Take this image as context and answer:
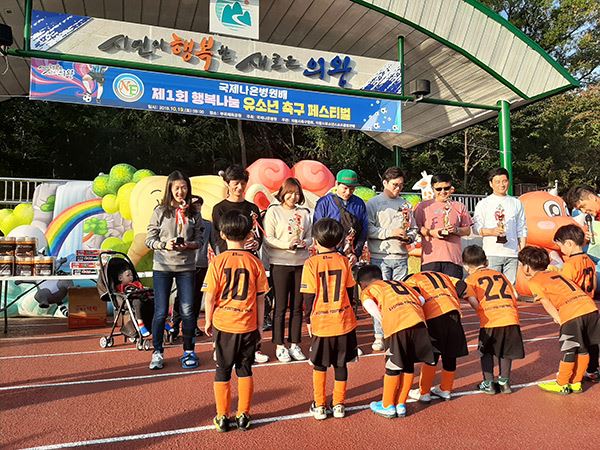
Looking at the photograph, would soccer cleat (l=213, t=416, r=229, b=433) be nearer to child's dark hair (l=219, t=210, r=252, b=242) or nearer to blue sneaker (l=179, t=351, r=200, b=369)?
child's dark hair (l=219, t=210, r=252, b=242)

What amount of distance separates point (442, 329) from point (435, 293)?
0.93 feet

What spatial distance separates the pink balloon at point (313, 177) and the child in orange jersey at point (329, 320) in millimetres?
5545

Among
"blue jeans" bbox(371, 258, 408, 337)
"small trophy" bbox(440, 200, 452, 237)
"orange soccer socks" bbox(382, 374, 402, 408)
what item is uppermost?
"small trophy" bbox(440, 200, 452, 237)

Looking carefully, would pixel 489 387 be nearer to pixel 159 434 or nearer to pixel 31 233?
pixel 159 434

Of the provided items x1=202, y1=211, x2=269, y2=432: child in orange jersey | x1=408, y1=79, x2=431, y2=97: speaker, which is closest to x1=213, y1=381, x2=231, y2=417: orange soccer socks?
x1=202, y1=211, x2=269, y2=432: child in orange jersey

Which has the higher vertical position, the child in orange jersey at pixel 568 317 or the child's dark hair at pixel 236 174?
the child's dark hair at pixel 236 174

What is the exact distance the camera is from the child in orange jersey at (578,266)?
4398 millimetres

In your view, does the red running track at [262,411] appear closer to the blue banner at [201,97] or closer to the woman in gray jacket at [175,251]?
the woman in gray jacket at [175,251]

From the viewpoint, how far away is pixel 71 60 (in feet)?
28.0

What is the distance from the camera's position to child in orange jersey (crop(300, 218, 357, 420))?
3516 millimetres

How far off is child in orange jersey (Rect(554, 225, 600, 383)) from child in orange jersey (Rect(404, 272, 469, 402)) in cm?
126

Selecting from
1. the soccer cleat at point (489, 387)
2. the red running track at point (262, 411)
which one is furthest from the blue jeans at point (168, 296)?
the soccer cleat at point (489, 387)

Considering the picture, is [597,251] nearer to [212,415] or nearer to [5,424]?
[212,415]

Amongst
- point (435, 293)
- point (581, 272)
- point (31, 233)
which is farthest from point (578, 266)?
point (31, 233)
